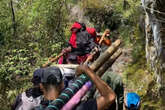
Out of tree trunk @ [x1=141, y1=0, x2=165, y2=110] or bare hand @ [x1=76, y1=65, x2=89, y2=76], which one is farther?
tree trunk @ [x1=141, y1=0, x2=165, y2=110]

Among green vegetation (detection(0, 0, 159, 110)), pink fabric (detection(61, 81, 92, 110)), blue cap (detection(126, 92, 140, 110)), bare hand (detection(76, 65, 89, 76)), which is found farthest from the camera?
green vegetation (detection(0, 0, 159, 110))

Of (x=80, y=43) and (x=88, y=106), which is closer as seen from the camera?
(x=88, y=106)

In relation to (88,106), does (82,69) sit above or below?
above

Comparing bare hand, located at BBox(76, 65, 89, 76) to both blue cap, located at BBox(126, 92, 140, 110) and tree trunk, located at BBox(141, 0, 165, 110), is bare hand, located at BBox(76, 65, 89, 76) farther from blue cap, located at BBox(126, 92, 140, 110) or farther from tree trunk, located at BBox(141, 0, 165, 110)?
tree trunk, located at BBox(141, 0, 165, 110)

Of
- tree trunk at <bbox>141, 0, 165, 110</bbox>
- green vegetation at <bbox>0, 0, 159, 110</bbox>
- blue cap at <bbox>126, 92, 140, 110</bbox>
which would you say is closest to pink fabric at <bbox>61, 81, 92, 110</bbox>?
blue cap at <bbox>126, 92, 140, 110</bbox>

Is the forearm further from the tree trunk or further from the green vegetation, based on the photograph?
the tree trunk

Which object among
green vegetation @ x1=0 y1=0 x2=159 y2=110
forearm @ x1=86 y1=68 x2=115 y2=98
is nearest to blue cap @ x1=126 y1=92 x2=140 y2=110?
forearm @ x1=86 y1=68 x2=115 y2=98

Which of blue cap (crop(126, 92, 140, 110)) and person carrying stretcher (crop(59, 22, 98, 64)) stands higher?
person carrying stretcher (crop(59, 22, 98, 64))

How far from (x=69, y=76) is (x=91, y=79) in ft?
4.15

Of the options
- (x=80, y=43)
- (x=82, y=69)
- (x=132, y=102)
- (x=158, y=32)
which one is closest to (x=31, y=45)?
(x=80, y=43)

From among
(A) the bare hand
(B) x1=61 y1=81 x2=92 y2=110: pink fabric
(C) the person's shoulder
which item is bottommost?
(C) the person's shoulder

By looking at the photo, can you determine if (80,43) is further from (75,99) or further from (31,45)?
(75,99)

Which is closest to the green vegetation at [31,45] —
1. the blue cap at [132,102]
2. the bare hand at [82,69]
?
the blue cap at [132,102]

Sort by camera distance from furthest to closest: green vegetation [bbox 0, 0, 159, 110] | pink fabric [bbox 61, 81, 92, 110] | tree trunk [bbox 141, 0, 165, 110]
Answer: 1. green vegetation [bbox 0, 0, 159, 110]
2. tree trunk [bbox 141, 0, 165, 110]
3. pink fabric [bbox 61, 81, 92, 110]
